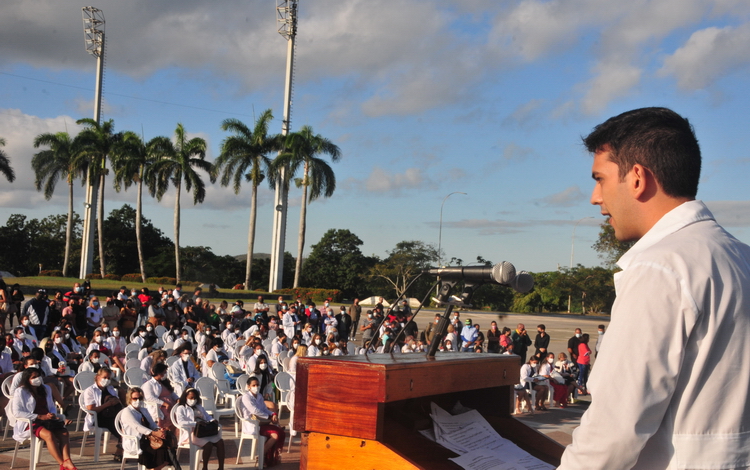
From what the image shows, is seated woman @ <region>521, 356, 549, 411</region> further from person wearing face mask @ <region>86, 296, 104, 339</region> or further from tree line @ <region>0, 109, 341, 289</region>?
tree line @ <region>0, 109, 341, 289</region>

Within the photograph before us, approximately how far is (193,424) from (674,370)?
8.15 metres

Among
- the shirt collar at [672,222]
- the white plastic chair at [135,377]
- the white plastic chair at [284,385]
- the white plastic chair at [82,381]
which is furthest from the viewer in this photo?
the white plastic chair at [284,385]


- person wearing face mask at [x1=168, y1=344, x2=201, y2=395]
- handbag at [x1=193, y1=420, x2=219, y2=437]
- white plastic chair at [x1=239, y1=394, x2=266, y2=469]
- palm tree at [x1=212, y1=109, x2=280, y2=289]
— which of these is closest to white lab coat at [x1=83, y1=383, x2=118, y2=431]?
handbag at [x1=193, y1=420, x2=219, y2=437]

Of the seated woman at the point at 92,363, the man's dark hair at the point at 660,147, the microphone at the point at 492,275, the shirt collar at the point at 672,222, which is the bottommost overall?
the seated woman at the point at 92,363

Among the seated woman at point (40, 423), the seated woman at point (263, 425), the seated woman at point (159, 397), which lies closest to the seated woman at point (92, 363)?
the seated woman at point (159, 397)

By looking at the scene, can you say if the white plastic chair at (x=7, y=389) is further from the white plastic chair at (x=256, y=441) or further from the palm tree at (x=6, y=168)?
the palm tree at (x=6, y=168)

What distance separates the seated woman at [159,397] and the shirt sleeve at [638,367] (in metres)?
8.84

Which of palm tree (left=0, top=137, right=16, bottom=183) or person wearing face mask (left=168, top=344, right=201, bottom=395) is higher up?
palm tree (left=0, top=137, right=16, bottom=183)

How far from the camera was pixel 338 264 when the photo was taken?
62125mm

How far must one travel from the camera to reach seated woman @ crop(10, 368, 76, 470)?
7805mm

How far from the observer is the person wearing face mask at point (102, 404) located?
349 inches

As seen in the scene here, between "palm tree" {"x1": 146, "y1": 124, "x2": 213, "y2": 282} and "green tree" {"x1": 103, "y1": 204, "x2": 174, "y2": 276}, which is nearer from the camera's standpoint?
"palm tree" {"x1": 146, "y1": 124, "x2": 213, "y2": 282}

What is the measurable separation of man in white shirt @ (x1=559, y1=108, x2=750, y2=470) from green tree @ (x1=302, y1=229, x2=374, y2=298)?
58635 millimetres

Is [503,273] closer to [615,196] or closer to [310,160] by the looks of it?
[615,196]
